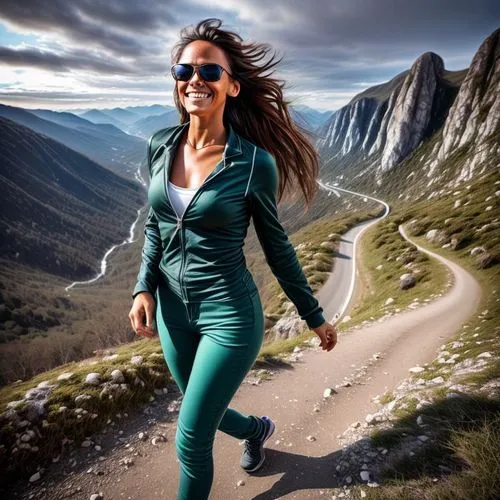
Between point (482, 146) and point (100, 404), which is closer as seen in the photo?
point (100, 404)

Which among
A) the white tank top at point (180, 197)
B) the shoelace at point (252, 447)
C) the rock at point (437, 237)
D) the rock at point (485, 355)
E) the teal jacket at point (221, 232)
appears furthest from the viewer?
the rock at point (437, 237)

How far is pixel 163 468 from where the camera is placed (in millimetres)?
5324

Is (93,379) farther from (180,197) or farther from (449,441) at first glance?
(449,441)

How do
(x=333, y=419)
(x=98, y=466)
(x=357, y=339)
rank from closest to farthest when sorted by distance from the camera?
(x=98, y=466) → (x=333, y=419) → (x=357, y=339)

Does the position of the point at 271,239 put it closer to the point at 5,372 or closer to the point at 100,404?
the point at 100,404

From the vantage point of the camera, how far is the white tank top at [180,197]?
3289mm

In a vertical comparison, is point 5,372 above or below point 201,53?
below

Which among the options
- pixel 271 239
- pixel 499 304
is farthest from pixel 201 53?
pixel 499 304

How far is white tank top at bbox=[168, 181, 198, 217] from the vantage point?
3289 millimetres

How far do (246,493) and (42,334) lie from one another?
7902 inches

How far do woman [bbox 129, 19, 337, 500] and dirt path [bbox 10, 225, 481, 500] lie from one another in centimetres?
194

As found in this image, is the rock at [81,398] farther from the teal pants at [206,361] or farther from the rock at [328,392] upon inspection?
the rock at [328,392]

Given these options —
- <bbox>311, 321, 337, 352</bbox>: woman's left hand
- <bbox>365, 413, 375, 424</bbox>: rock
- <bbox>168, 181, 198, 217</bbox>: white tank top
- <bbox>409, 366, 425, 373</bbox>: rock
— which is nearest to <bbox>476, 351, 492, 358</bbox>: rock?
<bbox>409, 366, 425, 373</bbox>: rock

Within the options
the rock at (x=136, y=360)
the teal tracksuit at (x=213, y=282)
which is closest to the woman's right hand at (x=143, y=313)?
the teal tracksuit at (x=213, y=282)
